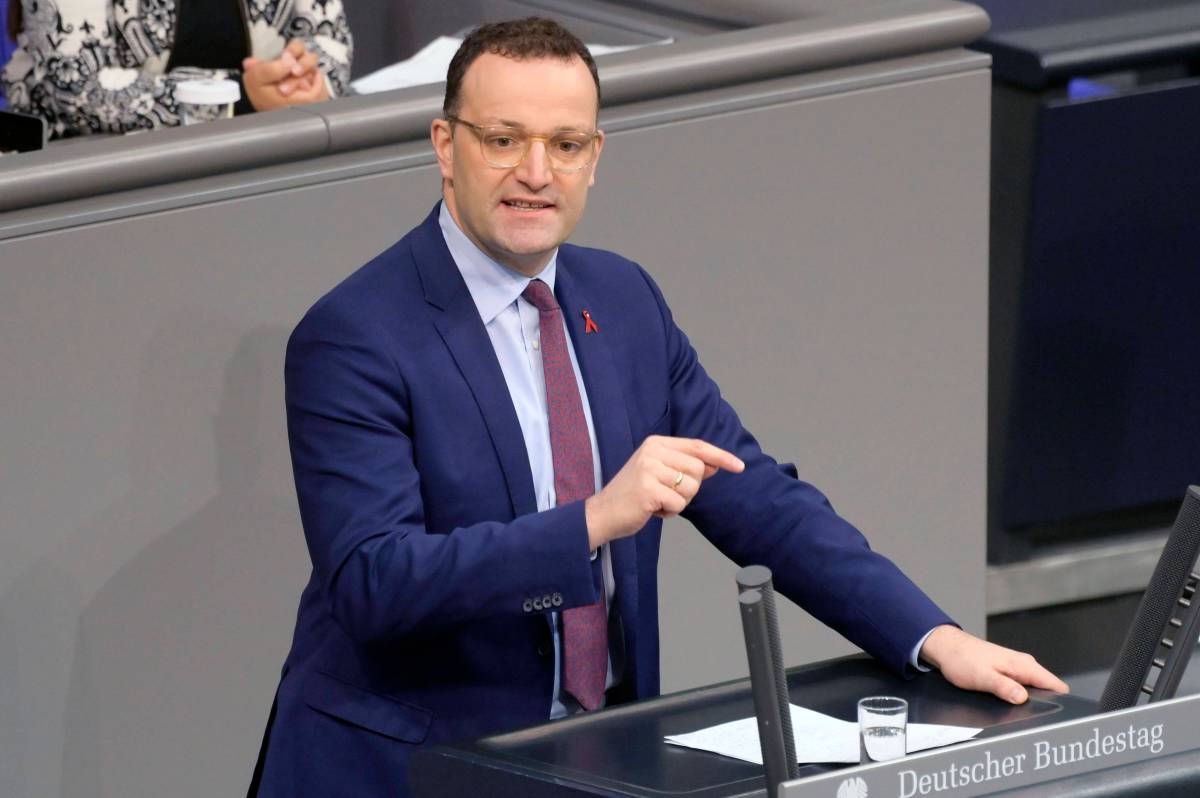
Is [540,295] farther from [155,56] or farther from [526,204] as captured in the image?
[155,56]

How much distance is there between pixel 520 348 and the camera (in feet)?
6.88

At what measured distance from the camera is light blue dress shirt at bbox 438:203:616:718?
2.07 m

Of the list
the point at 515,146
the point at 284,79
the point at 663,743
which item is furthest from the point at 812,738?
the point at 284,79

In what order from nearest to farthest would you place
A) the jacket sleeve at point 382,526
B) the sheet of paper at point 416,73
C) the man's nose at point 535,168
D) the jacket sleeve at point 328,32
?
the jacket sleeve at point 382,526, the man's nose at point 535,168, the sheet of paper at point 416,73, the jacket sleeve at point 328,32

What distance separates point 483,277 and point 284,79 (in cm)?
139

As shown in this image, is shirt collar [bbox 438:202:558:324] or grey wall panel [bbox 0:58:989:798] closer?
shirt collar [bbox 438:202:558:324]

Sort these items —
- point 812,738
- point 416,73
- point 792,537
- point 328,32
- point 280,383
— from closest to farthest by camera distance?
point 812,738
point 792,537
point 280,383
point 416,73
point 328,32

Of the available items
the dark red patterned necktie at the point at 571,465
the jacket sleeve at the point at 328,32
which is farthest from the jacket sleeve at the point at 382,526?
the jacket sleeve at the point at 328,32

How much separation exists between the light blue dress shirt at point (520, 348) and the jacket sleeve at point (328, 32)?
1.54 m

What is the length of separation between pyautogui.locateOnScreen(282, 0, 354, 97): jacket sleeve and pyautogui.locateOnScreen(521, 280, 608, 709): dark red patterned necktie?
159cm

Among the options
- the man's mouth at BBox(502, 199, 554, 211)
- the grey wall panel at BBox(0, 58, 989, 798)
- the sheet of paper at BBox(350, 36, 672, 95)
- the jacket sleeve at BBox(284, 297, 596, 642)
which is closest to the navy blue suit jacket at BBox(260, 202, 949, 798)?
the jacket sleeve at BBox(284, 297, 596, 642)

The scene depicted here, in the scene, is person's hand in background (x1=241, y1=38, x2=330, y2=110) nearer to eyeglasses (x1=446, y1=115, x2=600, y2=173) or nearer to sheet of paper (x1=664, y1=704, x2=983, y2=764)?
eyeglasses (x1=446, y1=115, x2=600, y2=173)

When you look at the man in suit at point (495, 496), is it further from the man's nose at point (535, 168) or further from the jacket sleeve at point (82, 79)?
the jacket sleeve at point (82, 79)

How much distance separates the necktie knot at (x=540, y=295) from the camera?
6.86 ft
